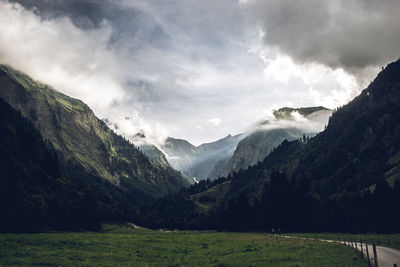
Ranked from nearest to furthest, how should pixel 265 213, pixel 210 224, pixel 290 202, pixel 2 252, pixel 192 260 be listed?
pixel 192 260
pixel 2 252
pixel 290 202
pixel 265 213
pixel 210 224

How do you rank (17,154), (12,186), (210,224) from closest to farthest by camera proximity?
(12,186) < (17,154) < (210,224)

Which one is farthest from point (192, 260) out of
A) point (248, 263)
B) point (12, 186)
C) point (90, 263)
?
point (12, 186)

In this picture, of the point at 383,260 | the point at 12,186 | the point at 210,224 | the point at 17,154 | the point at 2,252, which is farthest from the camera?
→ the point at 210,224

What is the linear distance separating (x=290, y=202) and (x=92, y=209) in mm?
103776

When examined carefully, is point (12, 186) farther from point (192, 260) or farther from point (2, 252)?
point (192, 260)

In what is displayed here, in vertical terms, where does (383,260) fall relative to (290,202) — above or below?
below

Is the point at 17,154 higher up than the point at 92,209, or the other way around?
the point at 17,154

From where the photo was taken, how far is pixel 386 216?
10500 cm

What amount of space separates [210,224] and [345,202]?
3566 inches

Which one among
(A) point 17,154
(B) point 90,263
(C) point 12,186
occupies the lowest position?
(B) point 90,263

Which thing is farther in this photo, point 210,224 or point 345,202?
point 210,224

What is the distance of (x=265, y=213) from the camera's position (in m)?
126

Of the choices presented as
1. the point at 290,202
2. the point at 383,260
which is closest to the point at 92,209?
the point at 290,202

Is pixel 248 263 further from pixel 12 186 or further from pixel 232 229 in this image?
pixel 12 186
